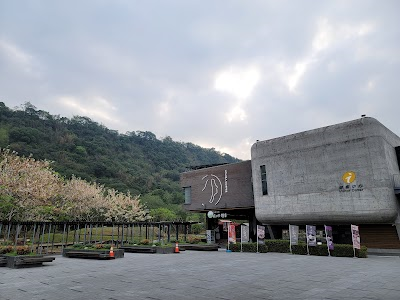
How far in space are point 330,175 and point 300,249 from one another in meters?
6.87

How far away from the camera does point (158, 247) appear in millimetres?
23703

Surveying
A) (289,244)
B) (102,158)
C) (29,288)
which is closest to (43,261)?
(29,288)

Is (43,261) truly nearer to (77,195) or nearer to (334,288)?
(334,288)

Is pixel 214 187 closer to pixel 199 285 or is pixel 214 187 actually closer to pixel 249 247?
pixel 249 247

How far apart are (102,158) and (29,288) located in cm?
7734

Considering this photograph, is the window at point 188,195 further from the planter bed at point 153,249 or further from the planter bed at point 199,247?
the planter bed at point 153,249

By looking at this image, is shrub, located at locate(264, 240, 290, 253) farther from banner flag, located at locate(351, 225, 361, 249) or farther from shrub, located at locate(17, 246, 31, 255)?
shrub, located at locate(17, 246, 31, 255)

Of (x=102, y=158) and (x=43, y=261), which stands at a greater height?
(x=102, y=158)

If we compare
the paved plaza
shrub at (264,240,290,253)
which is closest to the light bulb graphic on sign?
shrub at (264,240,290,253)

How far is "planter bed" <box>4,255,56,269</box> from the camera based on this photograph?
15430mm

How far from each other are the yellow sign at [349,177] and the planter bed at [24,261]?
2213 cm

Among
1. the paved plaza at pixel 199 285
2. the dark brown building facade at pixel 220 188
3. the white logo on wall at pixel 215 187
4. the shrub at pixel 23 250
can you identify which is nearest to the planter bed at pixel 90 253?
the shrub at pixel 23 250

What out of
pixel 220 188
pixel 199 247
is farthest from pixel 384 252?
→ pixel 220 188

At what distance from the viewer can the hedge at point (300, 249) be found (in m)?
20.1
